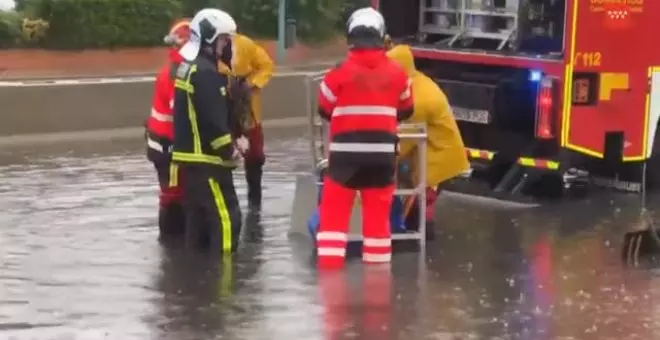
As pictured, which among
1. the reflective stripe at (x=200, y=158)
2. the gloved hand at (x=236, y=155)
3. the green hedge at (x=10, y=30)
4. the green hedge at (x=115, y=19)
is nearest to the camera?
the reflective stripe at (x=200, y=158)

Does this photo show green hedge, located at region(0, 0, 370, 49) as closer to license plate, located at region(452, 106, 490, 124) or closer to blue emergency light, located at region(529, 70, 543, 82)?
license plate, located at region(452, 106, 490, 124)

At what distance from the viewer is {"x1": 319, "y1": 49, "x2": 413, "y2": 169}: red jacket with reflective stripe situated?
947 centimetres

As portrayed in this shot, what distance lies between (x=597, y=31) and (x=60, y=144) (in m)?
6.79

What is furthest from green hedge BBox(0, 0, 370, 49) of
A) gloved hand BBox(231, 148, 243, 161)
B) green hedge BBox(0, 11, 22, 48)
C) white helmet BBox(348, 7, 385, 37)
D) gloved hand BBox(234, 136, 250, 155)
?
white helmet BBox(348, 7, 385, 37)

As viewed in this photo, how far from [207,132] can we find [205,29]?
0.71 metres

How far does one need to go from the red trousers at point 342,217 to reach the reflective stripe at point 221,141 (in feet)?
2.30

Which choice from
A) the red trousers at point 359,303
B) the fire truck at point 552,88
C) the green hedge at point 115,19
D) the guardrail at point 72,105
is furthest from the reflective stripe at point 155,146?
the green hedge at point 115,19

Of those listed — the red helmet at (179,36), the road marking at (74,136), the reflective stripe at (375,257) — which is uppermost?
the red helmet at (179,36)

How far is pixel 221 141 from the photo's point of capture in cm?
972

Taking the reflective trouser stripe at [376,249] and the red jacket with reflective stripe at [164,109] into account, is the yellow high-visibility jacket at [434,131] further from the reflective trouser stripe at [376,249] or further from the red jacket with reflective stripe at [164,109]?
the red jacket with reflective stripe at [164,109]

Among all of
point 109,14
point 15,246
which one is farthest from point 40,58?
point 15,246

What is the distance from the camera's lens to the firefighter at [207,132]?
970 centimetres

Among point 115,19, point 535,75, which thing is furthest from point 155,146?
point 115,19

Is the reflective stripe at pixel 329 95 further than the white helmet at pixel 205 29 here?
No
